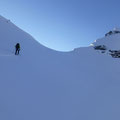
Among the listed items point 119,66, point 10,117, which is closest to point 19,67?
point 10,117

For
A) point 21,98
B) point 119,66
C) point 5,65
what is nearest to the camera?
point 21,98

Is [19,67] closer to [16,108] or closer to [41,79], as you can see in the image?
[41,79]

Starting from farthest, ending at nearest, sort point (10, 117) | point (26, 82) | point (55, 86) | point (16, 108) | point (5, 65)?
point (5, 65) → point (55, 86) → point (26, 82) → point (16, 108) → point (10, 117)

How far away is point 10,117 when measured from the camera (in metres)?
6.95

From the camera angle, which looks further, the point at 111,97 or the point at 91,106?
the point at 111,97

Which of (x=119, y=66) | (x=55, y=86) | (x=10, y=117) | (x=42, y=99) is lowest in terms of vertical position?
(x=10, y=117)

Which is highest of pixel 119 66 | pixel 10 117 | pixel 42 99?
pixel 119 66

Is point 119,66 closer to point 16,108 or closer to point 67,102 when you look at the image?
point 67,102

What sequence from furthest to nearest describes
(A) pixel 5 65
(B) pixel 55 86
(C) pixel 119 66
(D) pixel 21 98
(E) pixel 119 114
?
(C) pixel 119 66
(A) pixel 5 65
(B) pixel 55 86
(E) pixel 119 114
(D) pixel 21 98

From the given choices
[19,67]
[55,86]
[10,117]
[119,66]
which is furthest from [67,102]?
[119,66]

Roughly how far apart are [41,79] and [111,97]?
6.66 meters

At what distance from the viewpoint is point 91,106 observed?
1015 cm

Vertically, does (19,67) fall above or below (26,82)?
above

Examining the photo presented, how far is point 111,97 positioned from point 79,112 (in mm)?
4742
